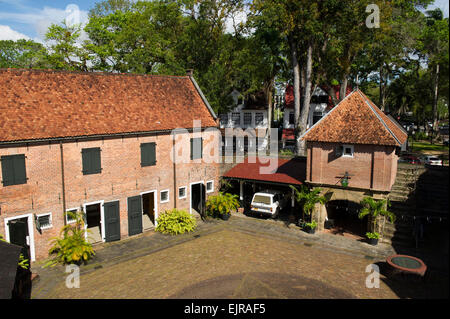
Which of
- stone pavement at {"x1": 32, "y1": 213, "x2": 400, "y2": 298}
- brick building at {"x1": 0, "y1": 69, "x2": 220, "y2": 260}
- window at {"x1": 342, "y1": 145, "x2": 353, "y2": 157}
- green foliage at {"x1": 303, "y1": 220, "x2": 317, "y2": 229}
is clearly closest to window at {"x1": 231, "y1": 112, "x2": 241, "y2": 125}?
brick building at {"x1": 0, "y1": 69, "x2": 220, "y2": 260}

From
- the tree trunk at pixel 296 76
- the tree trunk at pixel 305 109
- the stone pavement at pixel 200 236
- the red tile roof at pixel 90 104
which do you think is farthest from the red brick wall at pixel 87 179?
the tree trunk at pixel 296 76

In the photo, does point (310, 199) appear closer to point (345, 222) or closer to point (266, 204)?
point (266, 204)

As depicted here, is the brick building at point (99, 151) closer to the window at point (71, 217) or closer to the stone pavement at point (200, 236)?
the window at point (71, 217)

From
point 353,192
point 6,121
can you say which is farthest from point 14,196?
point 353,192

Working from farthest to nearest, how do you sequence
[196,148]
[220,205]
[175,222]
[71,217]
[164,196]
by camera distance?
[196,148] < [220,205] < [164,196] < [175,222] < [71,217]

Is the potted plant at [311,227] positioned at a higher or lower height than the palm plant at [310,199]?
lower

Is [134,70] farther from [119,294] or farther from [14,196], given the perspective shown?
[119,294]

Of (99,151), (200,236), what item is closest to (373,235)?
(200,236)
